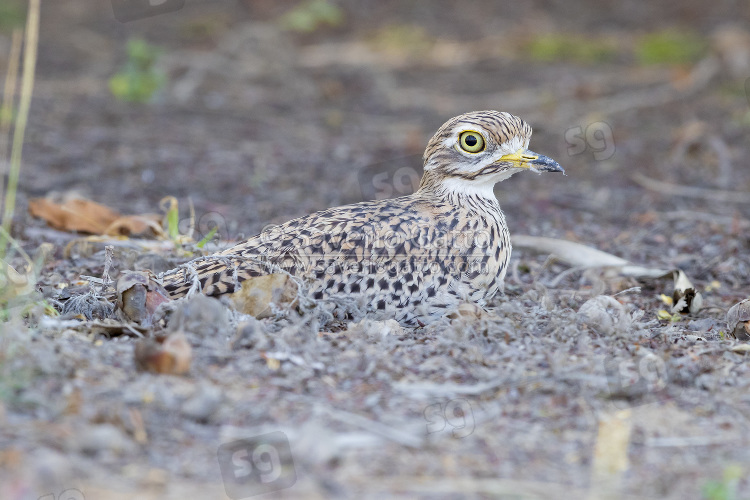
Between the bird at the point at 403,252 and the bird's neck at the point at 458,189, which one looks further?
the bird's neck at the point at 458,189

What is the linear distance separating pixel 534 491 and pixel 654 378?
0.95 meters

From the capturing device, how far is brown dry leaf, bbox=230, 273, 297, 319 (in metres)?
3.85

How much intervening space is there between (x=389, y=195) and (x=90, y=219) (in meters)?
2.31

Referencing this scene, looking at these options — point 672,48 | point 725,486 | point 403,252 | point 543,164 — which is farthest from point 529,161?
point 672,48

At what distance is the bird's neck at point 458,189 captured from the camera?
182 inches

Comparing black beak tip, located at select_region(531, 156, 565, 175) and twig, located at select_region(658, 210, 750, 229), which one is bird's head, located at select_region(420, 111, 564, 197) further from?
twig, located at select_region(658, 210, 750, 229)

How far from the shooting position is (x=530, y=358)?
3.51m

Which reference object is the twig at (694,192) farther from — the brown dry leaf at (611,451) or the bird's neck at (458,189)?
the brown dry leaf at (611,451)

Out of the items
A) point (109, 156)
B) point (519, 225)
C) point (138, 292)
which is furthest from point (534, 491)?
point (109, 156)

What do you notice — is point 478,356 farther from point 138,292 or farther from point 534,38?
point 534,38

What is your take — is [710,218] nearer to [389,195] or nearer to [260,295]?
[389,195]

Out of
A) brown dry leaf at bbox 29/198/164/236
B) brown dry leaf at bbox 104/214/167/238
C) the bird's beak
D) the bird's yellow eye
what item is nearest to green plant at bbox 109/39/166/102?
brown dry leaf at bbox 29/198/164/236

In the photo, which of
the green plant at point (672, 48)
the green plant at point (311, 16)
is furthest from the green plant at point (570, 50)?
the green plant at point (311, 16)

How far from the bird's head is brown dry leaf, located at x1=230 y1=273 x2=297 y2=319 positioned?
3.77ft
